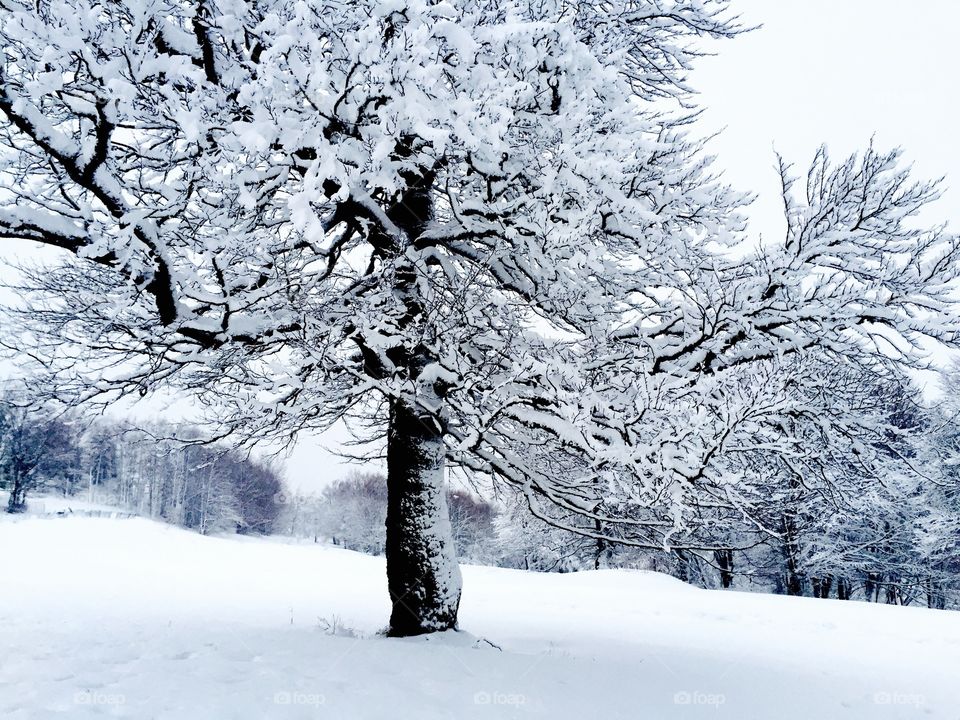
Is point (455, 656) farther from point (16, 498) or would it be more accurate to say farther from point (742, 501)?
point (16, 498)

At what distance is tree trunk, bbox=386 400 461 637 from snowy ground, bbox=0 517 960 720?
1.25 feet

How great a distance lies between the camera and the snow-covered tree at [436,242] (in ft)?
12.4

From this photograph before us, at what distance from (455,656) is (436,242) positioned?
4188mm

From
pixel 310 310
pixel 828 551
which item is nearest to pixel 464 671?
pixel 310 310

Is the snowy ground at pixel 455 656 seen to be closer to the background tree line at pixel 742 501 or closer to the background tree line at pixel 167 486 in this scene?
the background tree line at pixel 742 501

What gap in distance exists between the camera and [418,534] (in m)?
A: 6.36

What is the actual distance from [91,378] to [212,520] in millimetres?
63095

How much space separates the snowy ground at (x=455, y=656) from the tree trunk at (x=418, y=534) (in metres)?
0.38

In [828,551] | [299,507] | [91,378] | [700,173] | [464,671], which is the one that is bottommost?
[299,507]

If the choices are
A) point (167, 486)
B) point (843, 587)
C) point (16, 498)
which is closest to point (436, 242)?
point (843, 587)

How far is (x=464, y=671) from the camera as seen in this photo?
5.13 meters

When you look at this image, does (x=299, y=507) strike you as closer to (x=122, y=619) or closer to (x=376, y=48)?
→ (x=122, y=619)

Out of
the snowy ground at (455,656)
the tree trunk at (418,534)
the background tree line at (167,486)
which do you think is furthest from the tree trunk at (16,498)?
the tree trunk at (418,534)

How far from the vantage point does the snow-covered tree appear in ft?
12.4
